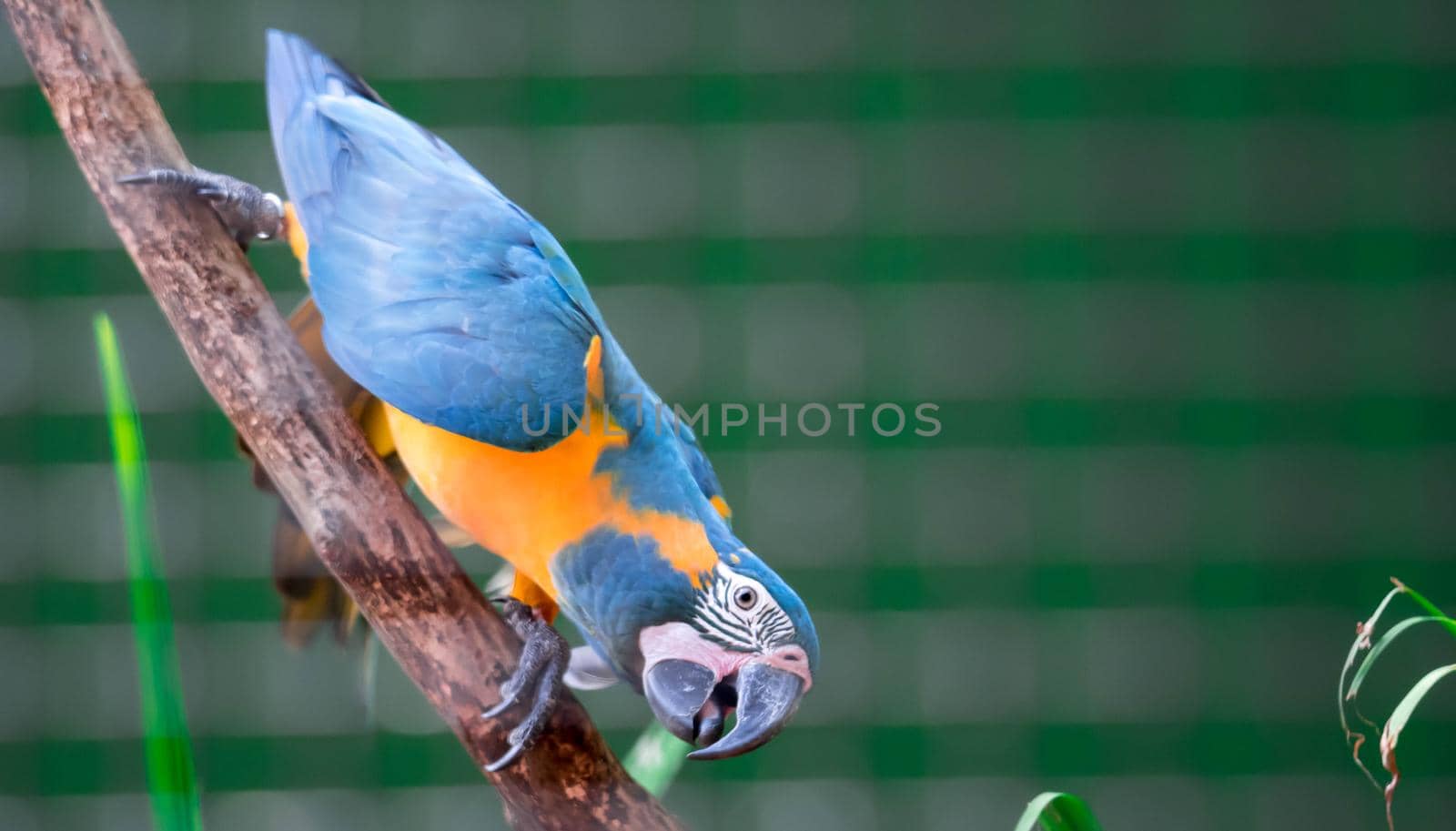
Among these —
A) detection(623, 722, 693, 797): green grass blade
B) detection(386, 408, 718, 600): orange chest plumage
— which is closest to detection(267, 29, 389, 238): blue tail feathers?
detection(386, 408, 718, 600): orange chest plumage

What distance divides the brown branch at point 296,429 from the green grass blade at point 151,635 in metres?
0.12

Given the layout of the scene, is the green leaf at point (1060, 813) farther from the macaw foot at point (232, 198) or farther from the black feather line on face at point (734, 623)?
the macaw foot at point (232, 198)

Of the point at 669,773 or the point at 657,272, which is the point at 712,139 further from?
the point at 669,773

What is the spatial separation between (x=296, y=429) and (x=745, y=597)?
41cm

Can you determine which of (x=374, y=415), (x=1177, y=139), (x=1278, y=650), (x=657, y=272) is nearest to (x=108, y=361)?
(x=374, y=415)

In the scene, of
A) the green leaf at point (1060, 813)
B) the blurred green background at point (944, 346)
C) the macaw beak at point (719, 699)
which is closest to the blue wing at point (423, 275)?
the blurred green background at point (944, 346)

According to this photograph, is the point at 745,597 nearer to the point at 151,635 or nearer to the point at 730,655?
the point at 730,655

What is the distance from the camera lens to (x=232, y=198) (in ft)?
3.40

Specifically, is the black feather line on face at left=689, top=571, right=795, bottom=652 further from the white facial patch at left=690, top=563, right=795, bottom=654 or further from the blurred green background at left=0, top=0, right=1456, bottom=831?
the blurred green background at left=0, top=0, right=1456, bottom=831

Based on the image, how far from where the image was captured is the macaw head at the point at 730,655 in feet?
3.21

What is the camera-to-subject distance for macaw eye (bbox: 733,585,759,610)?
3.24 ft

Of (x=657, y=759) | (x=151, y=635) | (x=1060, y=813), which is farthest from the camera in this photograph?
(x=657, y=759)

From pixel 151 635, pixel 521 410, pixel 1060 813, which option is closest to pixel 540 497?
pixel 521 410

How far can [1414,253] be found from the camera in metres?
1.12
